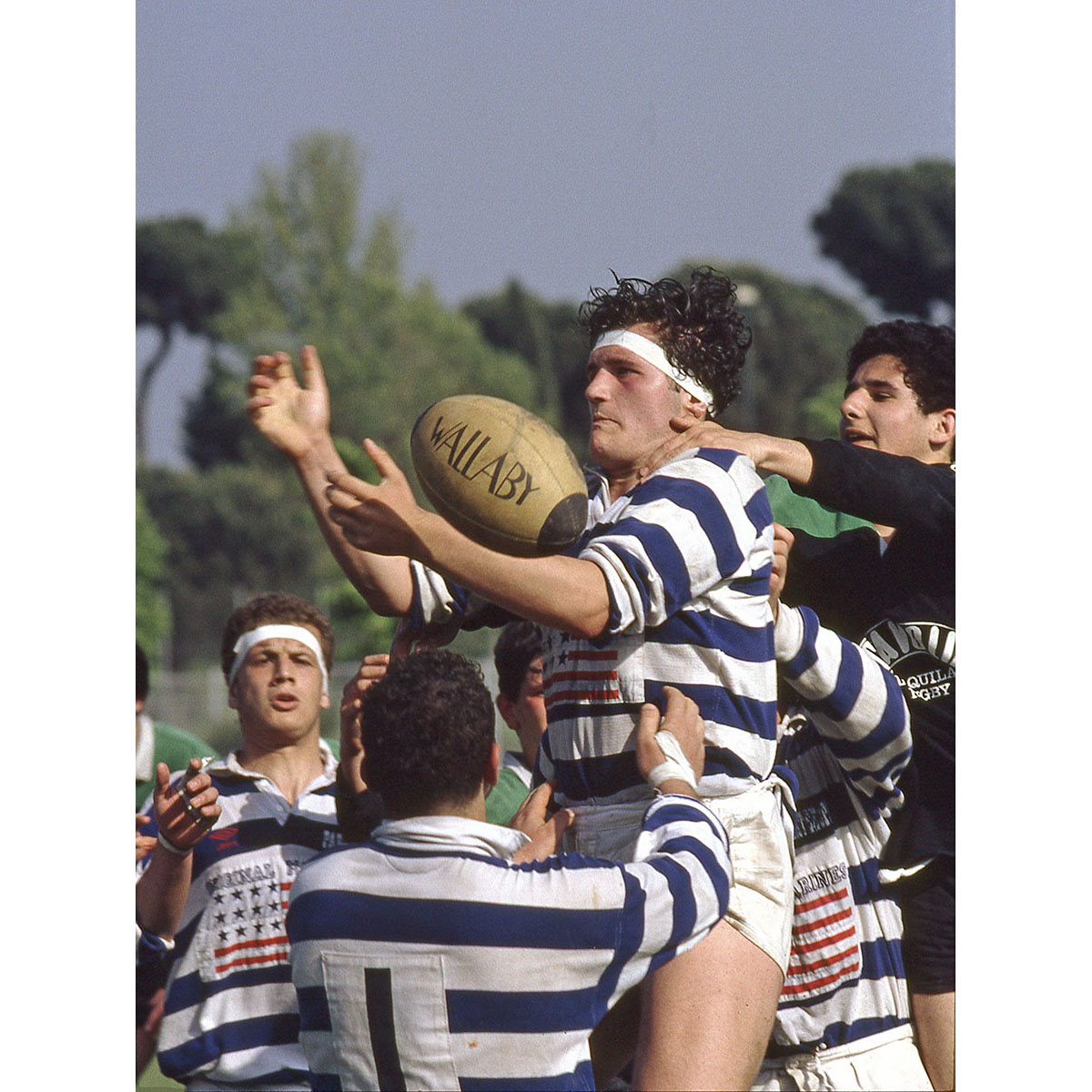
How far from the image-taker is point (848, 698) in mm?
2959

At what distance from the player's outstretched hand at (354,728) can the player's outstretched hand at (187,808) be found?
278 mm

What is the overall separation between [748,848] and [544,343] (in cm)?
2032

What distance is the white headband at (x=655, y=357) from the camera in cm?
282

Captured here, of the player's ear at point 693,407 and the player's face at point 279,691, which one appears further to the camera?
the player's face at point 279,691

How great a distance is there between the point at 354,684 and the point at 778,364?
18292mm

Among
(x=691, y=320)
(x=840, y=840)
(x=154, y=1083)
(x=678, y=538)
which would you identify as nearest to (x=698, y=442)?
(x=691, y=320)

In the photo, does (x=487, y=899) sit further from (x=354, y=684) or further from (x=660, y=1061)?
(x=354, y=684)

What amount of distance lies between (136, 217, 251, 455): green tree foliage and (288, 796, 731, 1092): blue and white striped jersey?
17521mm

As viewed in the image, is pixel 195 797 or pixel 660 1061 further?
pixel 195 797

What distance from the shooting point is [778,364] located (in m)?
20.8

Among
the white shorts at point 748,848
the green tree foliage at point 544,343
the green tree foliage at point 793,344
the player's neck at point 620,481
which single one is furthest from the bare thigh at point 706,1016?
the green tree foliage at point 544,343

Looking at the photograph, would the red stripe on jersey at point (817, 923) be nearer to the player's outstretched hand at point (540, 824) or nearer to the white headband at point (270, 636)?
the player's outstretched hand at point (540, 824)

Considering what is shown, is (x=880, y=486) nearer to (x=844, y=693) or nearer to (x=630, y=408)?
(x=844, y=693)
